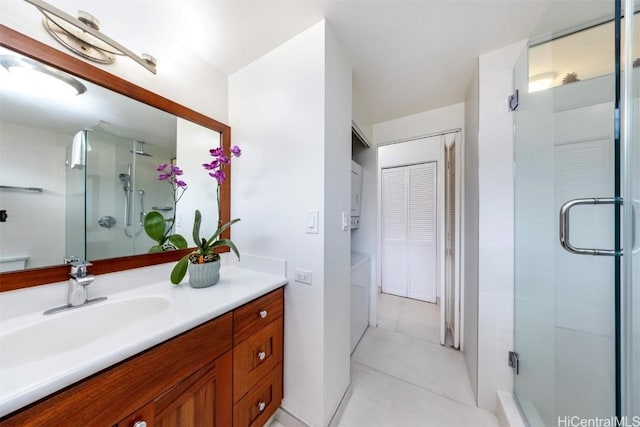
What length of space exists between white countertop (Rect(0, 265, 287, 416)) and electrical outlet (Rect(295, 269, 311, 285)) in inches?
3.4

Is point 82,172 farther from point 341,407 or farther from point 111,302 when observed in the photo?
point 341,407

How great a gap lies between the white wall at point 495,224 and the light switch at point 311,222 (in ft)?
3.63

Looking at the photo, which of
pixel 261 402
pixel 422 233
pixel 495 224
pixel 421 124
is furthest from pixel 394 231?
pixel 261 402

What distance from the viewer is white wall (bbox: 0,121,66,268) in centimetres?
77

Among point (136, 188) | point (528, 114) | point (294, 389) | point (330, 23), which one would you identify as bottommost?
point (294, 389)

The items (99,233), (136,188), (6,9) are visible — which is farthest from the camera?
(136,188)

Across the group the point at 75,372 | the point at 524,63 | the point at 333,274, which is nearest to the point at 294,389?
the point at 333,274

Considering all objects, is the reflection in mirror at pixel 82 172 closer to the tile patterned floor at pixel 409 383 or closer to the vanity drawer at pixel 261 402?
the vanity drawer at pixel 261 402

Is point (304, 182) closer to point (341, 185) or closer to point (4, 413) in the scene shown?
point (341, 185)

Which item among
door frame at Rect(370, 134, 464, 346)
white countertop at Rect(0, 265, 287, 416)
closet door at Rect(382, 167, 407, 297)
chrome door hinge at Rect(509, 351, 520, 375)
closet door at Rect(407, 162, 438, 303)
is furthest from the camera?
closet door at Rect(382, 167, 407, 297)

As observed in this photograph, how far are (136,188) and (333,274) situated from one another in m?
1.18

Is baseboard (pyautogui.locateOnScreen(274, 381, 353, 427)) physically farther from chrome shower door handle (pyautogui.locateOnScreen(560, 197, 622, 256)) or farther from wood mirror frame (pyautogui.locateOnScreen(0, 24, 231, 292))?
chrome shower door handle (pyautogui.locateOnScreen(560, 197, 622, 256))

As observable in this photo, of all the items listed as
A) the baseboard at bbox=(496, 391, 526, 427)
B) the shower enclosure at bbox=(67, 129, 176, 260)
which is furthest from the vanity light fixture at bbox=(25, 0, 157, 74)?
the baseboard at bbox=(496, 391, 526, 427)

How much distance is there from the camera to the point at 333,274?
1233 millimetres
